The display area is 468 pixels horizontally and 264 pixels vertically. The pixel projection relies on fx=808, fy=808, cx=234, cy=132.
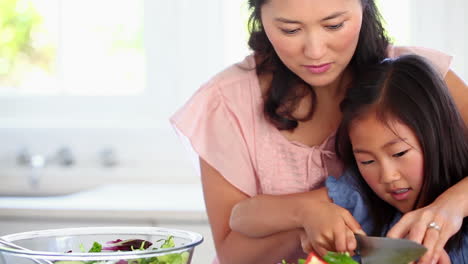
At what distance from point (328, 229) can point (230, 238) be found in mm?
366

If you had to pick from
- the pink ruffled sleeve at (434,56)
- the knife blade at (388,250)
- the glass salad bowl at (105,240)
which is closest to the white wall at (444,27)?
the pink ruffled sleeve at (434,56)

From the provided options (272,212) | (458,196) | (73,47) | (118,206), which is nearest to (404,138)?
(458,196)

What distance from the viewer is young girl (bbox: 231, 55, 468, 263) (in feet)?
4.42

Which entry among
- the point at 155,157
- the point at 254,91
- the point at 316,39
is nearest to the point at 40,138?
the point at 155,157

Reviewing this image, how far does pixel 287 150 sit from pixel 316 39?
1.11ft

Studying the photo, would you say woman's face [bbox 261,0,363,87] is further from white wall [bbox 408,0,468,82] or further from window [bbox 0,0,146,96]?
window [bbox 0,0,146,96]

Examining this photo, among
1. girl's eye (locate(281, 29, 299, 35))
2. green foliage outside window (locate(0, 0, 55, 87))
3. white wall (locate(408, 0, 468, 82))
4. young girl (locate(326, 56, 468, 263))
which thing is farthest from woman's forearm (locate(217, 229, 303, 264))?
green foliage outside window (locate(0, 0, 55, 87))

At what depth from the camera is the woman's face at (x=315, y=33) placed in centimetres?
132

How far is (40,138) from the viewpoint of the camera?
10.4ft

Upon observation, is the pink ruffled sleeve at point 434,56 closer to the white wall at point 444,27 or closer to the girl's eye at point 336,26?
the girl's eye at point 336,26

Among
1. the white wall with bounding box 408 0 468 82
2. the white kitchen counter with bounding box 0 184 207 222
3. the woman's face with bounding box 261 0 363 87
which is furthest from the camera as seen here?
the white wall with bounding box 408 0 468 82

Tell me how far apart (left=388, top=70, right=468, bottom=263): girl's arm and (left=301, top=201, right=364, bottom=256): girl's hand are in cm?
7

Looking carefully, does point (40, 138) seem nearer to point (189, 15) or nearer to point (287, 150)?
point (189, 15)

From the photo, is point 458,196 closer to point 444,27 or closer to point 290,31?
point 290,31
